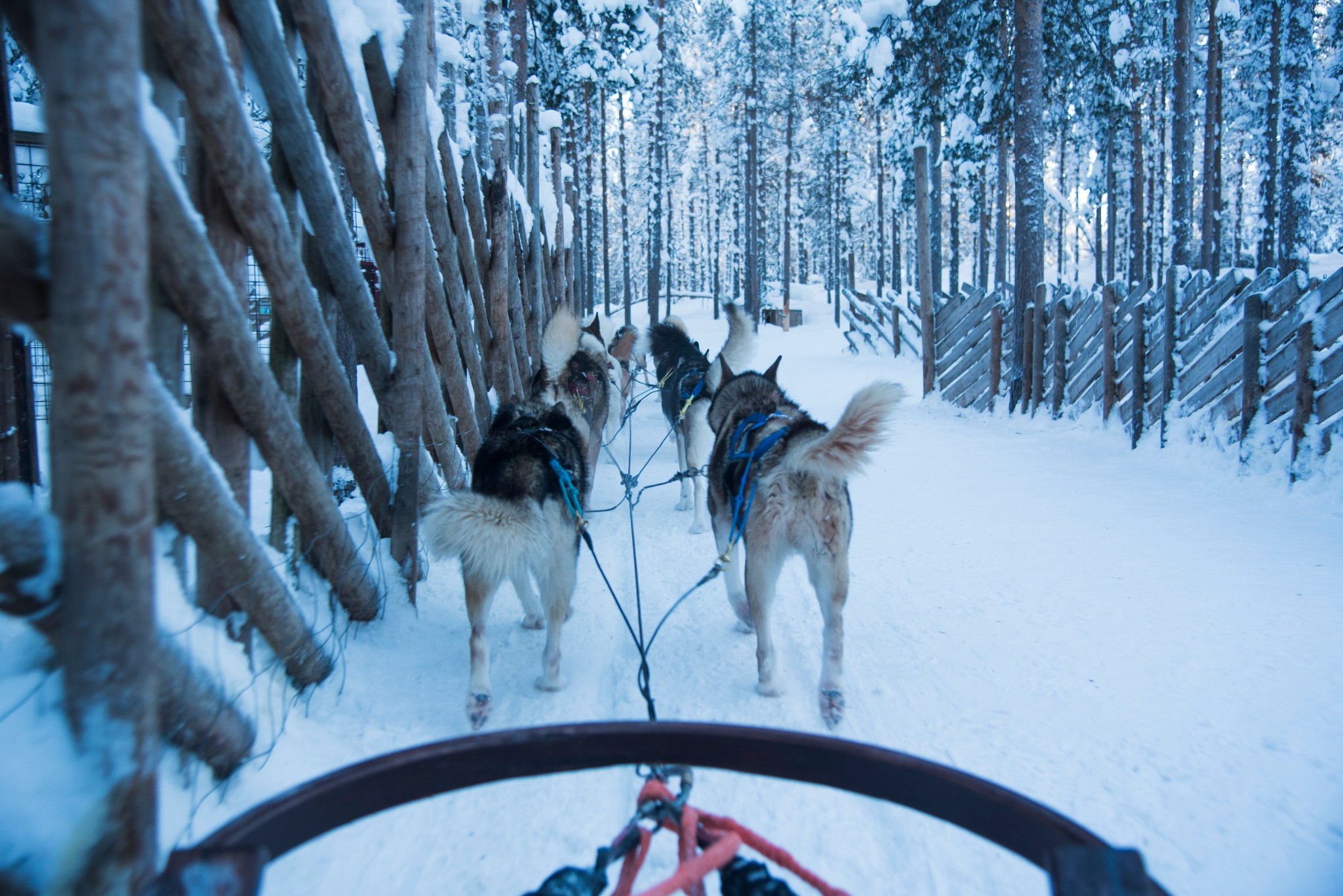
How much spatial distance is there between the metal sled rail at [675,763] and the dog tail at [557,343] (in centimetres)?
456

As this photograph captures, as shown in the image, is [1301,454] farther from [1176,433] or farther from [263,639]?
[263,639]

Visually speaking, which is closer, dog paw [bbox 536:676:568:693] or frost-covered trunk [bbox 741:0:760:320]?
dog paw [bbox 536:676:568:693]

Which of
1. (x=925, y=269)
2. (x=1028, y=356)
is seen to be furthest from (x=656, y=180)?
(x=1028, y=356)

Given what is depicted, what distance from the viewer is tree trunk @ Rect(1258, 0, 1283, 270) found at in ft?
61.0

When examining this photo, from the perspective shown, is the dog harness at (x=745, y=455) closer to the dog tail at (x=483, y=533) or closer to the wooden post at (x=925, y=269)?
the dog tail at (x=483, y=533)

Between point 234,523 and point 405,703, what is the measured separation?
3.84 ft

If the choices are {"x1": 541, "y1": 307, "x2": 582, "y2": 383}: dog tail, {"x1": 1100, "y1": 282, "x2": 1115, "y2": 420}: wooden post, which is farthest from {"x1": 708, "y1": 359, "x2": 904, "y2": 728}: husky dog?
{"x1": 1100, "y1": 282, "x2": 1115, "y2": 420}: wooden post

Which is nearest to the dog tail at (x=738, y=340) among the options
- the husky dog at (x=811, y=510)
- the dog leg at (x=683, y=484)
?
the dog leg at (x=683, y=484)

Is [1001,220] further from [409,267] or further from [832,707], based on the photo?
[832,707]

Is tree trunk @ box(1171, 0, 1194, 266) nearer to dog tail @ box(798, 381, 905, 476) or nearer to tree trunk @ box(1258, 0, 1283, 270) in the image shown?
tree trunk @ box(1258, 0, 1283, 270)

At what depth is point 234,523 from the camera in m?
2.29

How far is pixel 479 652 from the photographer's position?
116 inches

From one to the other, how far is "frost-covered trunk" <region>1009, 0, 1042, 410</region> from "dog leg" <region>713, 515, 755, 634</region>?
7.46 m

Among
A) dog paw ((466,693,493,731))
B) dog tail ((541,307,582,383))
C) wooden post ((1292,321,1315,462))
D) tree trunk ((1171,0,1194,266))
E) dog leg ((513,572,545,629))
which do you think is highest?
tree trunk ((1171,0,1194,266))
